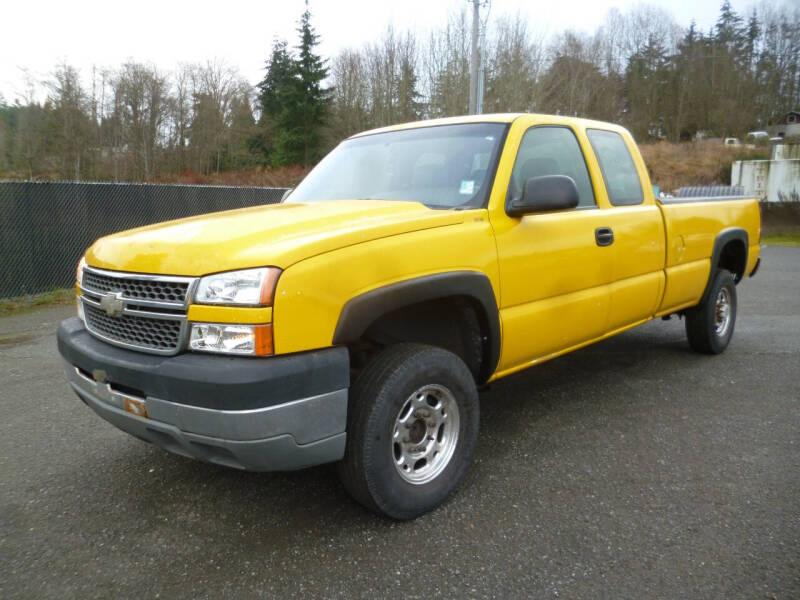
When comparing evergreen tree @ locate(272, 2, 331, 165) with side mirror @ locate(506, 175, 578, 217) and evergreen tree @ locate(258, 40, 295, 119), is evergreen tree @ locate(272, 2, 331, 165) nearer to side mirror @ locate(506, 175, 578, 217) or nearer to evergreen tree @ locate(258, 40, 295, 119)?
evergreen tree @ locate(258, 40, 295, 119)

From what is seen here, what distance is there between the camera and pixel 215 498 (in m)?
3.00

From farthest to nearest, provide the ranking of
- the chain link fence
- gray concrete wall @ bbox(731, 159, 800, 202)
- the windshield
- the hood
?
gray concrete wall @ bbox(731, 159, 800, 202) < the chain link fence < the windshield < the hood

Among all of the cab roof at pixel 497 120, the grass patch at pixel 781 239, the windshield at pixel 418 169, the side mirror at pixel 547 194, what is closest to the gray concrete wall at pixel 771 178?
the grass patch at pixel 781 239

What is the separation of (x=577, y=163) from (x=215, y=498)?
2.96 m

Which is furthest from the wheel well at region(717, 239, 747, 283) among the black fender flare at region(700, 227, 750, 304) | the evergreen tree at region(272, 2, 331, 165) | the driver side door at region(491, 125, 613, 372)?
the evergreen tree at region(272, 2, 331, 165)

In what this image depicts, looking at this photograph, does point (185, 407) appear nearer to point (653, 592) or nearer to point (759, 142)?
point (653, 592)

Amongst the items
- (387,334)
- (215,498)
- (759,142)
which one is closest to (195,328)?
(387,334)

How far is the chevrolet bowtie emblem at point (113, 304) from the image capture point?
253 centimetres

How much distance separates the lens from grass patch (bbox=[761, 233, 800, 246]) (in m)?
18.2

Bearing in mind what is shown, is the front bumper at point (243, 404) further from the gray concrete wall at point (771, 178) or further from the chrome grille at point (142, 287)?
the gray concrete wall at point (771, 178)

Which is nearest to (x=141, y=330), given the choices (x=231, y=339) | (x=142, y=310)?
(x=142, y=310)

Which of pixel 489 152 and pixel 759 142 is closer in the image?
pixel 489 152

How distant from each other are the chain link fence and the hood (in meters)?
7.45

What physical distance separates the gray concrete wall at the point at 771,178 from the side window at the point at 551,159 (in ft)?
66.1
